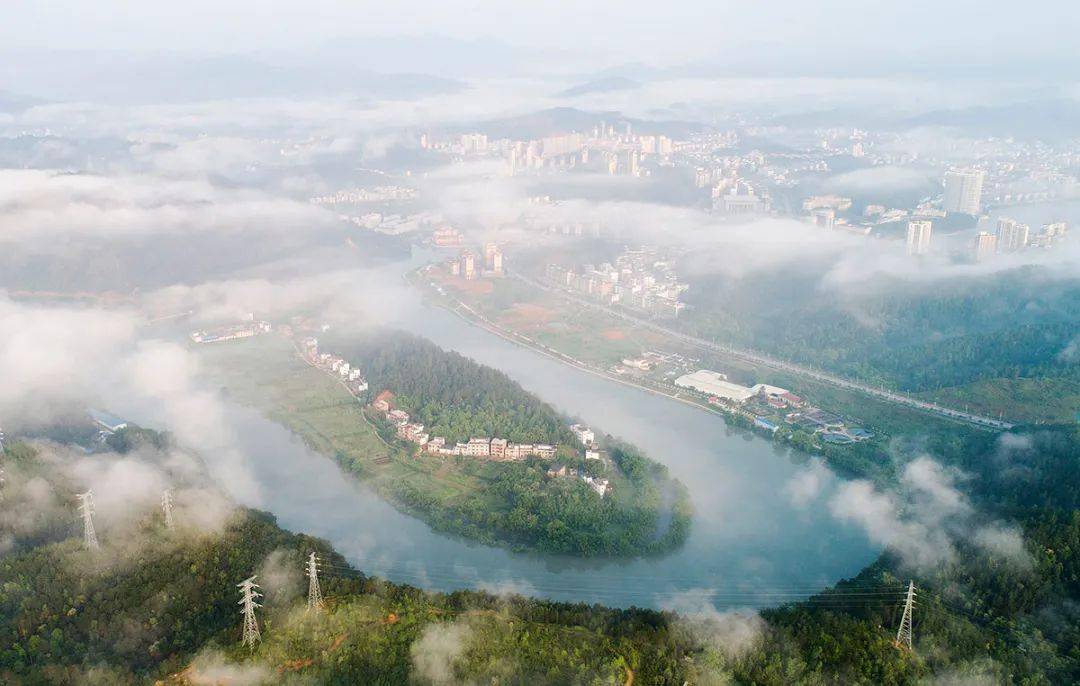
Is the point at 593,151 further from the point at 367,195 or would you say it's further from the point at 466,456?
the point at 466,456

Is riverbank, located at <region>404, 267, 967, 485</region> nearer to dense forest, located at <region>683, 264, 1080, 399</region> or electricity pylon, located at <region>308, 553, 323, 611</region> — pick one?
dense forest, located at <region>683, 264, 1080, 399</region>

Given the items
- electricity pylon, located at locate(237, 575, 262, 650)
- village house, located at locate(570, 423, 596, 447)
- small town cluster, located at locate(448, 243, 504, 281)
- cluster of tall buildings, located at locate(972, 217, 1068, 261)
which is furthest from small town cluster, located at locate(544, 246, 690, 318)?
electricity pylon, located at locate(237, 575, 262, 650)

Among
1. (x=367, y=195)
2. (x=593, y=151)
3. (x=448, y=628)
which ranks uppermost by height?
(x=593, y=151)

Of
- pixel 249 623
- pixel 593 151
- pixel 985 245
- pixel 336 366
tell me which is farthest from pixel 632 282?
pixel 249 623

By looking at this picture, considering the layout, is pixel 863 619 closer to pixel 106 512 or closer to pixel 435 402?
pixel 106 512

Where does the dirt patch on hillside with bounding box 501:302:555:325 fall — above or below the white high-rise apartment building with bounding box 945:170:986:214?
below

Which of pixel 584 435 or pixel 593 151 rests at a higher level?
pixel 593 151
